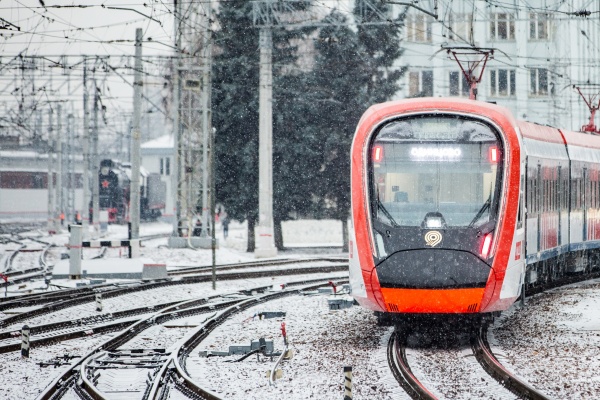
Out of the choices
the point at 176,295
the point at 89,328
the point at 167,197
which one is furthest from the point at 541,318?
the point at 167,197

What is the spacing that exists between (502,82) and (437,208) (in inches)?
1734

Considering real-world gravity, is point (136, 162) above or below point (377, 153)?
above

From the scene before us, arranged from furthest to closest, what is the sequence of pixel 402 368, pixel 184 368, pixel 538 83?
1. pixel 538 83
2. pixel 184 368
3. pixel 402 368

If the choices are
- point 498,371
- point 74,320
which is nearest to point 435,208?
point 498,371

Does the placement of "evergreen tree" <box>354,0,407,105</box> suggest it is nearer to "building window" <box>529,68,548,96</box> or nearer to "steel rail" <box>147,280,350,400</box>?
"building window" <box>529,68,548,96</box>

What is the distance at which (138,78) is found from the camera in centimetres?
3203

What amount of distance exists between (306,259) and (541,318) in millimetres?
19051

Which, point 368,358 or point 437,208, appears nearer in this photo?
point 368,358

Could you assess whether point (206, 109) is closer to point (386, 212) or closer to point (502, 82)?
point (386, 212)

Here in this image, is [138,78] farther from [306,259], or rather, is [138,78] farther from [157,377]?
[157,377]

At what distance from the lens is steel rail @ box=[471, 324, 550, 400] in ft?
35.2

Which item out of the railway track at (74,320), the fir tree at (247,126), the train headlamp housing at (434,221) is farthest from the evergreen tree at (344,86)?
the train headlamp housing at (434,221)

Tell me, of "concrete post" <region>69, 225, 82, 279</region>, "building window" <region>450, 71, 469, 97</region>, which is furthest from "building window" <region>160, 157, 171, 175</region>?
"concrete post" <region>69, 225, 82, 279</region>

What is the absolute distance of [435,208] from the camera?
46.4ft
